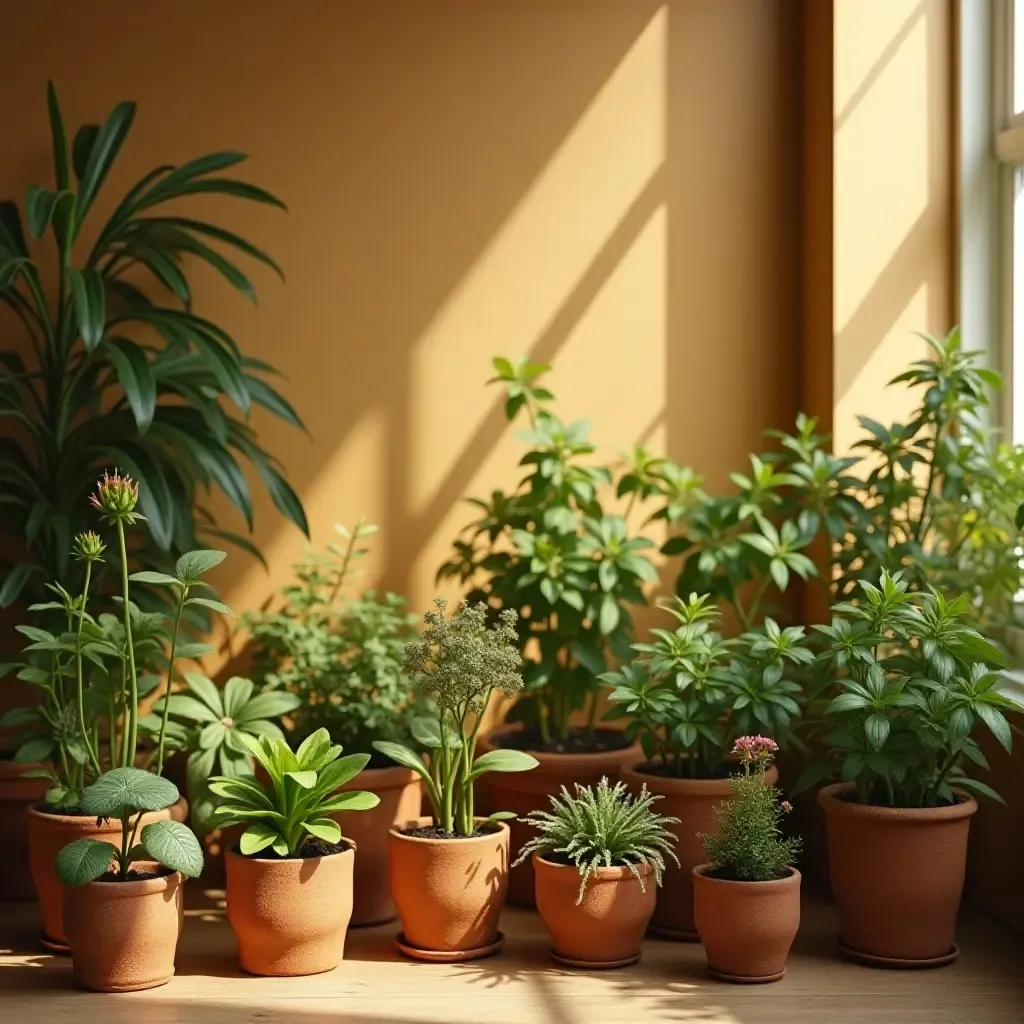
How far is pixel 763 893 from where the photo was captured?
309cm

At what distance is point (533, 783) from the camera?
374 cm

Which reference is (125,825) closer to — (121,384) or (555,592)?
(121,384)

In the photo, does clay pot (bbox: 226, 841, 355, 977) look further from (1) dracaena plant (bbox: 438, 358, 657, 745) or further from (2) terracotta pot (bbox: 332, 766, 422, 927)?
(1) dracaena plant (bbox: 438, 358, 657, 745)

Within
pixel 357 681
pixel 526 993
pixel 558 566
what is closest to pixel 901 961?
pixel 526 993

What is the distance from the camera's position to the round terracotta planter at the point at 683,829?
136 inches

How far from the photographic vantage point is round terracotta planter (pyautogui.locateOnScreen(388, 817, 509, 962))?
10.7 ft

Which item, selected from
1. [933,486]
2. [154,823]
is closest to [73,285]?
[154,823]

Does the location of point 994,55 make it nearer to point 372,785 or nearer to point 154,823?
point 372,785

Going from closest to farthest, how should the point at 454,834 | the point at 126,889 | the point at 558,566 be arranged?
the point at 126,889 < the point at 454,834 < the point at 558,566

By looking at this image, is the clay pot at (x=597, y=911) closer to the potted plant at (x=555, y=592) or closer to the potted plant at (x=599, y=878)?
the potted plant at (x=599, y=878)

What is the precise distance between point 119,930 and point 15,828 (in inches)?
35.6

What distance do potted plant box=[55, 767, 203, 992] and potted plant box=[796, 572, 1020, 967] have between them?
1.50 metres

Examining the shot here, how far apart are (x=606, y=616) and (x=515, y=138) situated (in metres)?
1.57

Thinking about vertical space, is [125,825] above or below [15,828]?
above
